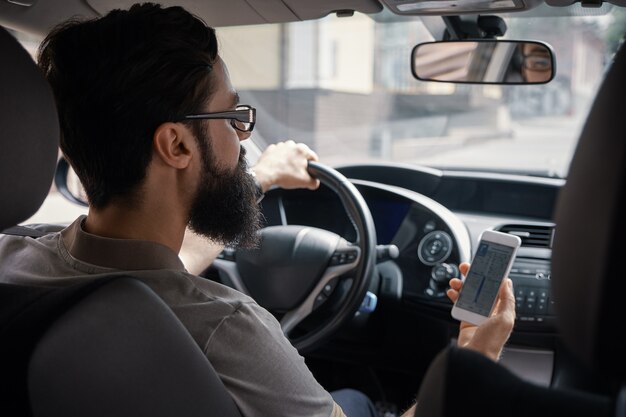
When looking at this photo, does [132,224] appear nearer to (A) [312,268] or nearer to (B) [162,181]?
(B) [162,181]

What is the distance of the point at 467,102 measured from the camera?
48.4ft

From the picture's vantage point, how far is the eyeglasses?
5.71 feet

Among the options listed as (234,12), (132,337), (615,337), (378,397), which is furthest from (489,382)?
(378,397)

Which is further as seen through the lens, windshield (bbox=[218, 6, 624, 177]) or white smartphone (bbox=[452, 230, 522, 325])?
windshield (bbox=[218, 6, 624, 177])

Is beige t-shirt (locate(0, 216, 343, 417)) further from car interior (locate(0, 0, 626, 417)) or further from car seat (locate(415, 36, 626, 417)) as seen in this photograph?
car seat (locate(415, 36, 626, 417))

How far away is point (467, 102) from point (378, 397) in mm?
12048

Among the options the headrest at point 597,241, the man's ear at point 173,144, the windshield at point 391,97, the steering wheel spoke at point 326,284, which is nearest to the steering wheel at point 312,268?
the steering wheel spoke at point 326,284

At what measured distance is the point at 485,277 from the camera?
6.50 feet

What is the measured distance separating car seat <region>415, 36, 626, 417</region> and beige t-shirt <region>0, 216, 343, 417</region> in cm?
52

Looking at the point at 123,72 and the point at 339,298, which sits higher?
the point at 123,72

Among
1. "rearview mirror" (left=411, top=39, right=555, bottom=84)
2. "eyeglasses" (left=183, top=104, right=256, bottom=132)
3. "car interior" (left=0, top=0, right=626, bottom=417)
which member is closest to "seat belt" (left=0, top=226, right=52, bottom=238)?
"car interior" (left=0, top=0, right=626, bottom=417)

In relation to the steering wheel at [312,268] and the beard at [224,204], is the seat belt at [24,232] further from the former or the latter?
the steering wheel at [312,268]

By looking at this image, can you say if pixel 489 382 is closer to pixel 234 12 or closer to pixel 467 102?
pixel 234 12

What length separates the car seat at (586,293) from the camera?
838mm
